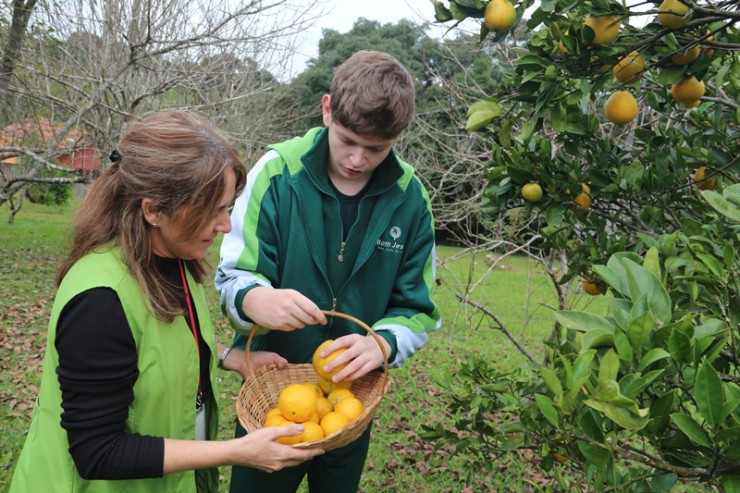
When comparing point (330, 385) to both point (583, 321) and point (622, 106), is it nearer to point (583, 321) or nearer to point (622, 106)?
point (583, 321)

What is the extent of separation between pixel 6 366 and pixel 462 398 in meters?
4.73

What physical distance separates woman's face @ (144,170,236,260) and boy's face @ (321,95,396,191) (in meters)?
0.41

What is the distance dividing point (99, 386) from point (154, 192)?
0.46 meters

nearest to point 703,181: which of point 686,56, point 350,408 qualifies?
point 686,56

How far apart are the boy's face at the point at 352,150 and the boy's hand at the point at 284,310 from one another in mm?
458

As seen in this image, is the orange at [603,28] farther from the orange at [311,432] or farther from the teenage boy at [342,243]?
the orange at [311,432]

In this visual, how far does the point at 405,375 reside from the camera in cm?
625

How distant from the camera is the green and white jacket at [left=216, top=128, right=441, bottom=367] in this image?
190 cm

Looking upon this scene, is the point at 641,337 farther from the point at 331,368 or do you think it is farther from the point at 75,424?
the point at 75,424

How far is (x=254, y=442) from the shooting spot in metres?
1.47

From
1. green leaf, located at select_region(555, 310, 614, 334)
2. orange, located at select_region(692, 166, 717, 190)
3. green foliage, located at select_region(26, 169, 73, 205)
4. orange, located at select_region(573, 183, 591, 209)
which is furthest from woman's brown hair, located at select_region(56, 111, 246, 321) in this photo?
green foliage, located at select_region(26, 169, 73, 205)

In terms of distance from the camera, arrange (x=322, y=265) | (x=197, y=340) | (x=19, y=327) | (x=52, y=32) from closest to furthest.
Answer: (x=197, y=340) < (x=322, y=265) < (x=19, y=327) < (x=52, y=32)

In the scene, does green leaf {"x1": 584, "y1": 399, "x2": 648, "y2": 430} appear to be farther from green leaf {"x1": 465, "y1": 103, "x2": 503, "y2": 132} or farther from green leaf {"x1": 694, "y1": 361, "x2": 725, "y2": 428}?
green leaf {"x1": 465, "y1": 103, "x2": 503, "y2": 132}

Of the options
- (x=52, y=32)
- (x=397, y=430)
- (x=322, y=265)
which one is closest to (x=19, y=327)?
(x=52, y=32)
